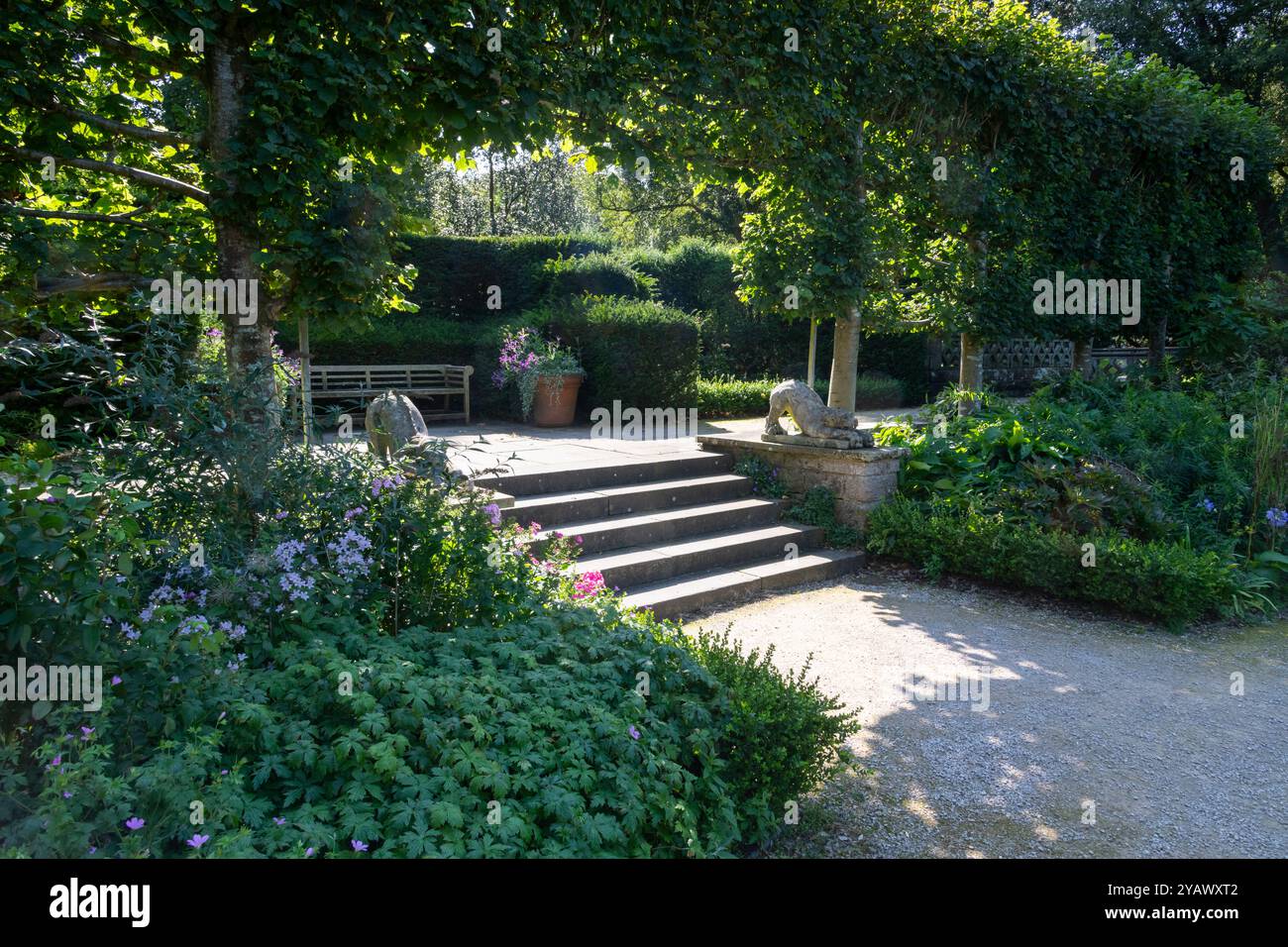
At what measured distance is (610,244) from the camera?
58.2 feet

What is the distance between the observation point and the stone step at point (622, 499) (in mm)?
7023

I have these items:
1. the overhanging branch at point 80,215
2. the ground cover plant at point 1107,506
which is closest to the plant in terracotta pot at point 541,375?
the ground cover plant at point 1107,506

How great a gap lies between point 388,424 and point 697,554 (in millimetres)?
2693

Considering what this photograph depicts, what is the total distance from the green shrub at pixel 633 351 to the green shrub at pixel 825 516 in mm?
4577

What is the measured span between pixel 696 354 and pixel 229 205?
331 inches

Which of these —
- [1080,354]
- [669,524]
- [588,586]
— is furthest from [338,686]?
[1080,354]

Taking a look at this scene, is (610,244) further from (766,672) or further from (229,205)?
(766,672)

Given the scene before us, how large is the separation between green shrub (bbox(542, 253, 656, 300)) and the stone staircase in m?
6.39

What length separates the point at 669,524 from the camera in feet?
24.5

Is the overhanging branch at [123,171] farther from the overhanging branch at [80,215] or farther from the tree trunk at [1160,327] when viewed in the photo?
the tree trunk at [1160,327]

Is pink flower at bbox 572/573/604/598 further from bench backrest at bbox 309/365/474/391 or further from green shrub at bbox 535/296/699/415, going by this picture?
green shrub at bbox 535/296/699/415

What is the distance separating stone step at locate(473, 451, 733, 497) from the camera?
24.0 ft

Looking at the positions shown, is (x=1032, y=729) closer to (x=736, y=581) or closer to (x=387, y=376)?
(x=736, y=581)

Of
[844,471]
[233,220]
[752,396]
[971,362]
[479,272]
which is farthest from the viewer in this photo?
[479,272]
